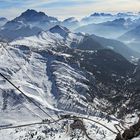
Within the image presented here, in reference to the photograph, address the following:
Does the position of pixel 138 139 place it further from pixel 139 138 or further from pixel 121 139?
pixel 121 139

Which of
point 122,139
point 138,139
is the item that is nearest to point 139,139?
point 138,139

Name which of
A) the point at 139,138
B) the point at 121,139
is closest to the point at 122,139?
the point at 121,139

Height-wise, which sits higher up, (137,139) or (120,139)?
(137,139)

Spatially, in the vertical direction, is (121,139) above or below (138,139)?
below

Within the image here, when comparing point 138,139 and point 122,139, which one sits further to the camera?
point 122,139

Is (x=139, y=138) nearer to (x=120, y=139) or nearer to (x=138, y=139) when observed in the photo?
(x=138, y=139)

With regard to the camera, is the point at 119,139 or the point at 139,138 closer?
the point at 139,138

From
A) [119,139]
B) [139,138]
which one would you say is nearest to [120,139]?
[119,139]
